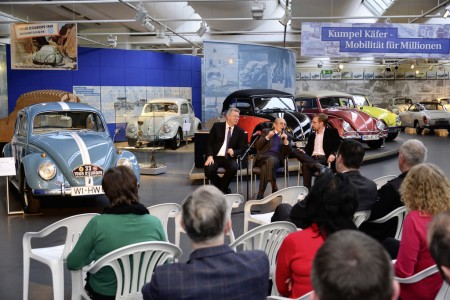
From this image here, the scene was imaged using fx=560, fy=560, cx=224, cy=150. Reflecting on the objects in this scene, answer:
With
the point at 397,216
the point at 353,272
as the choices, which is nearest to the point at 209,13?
the point at 397,216

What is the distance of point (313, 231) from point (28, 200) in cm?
581

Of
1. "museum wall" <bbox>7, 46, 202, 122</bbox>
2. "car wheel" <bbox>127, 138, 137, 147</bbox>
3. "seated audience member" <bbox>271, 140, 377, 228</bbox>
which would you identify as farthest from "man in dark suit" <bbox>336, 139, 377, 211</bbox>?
"museum wall" <bbox>7, 46, 202, 122</bbox>

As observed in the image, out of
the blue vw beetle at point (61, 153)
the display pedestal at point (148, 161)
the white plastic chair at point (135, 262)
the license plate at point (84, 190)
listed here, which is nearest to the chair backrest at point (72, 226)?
the white plastic chair at point (135, 262)

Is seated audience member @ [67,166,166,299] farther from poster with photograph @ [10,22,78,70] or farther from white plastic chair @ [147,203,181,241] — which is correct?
poster with photograph @ [10,22,78,70]

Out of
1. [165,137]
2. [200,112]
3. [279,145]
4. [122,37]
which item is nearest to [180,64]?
[200,112]

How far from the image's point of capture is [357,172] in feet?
14.5

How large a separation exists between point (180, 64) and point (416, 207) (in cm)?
→ 1992

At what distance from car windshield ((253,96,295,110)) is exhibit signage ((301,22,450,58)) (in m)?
1.59

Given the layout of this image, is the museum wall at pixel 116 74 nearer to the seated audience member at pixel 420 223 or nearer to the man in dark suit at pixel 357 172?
the man in dark suit at pixel 357 172

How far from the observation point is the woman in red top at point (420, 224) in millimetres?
2881

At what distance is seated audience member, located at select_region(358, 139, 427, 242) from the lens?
13.6 ft

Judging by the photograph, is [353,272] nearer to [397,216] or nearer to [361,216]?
[361,216]

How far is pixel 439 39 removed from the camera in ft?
41.9

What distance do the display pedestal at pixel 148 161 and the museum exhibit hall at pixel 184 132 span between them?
0.03 meters
